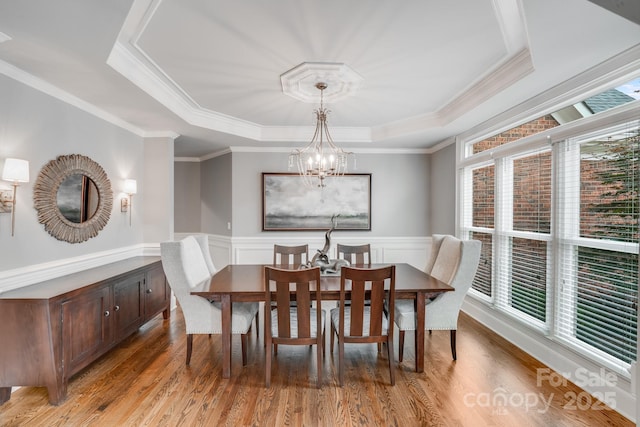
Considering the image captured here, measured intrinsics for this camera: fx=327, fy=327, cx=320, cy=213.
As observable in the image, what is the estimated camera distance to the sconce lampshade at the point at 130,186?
3.88m

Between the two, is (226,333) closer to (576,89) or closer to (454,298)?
(454,298)

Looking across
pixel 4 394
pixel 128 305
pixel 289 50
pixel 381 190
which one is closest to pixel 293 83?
pixel 289 50

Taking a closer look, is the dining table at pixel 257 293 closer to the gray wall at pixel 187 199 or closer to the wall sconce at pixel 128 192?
the wall sconce at pixel 128 192

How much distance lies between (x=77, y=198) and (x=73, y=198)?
0.13 feet

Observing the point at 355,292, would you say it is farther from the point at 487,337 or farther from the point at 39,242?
the point at 39,242

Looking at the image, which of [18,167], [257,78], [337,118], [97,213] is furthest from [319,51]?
[97,213]

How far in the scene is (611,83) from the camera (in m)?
2.37

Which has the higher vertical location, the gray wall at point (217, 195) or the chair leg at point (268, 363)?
the gray wall at point (217, 195)

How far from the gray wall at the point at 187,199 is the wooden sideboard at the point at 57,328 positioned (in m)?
2.93

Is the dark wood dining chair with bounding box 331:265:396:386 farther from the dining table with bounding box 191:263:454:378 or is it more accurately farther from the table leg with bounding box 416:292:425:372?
the table leg with bounding box 416:292:425:372

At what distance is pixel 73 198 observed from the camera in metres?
3.14

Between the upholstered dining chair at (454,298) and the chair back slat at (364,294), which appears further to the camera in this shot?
the upholstered dining chair at (454,298)

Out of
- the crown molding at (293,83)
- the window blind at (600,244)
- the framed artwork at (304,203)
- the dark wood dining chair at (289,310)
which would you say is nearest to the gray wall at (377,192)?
the framed artwork at (304,203)

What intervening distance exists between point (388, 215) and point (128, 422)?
14.2 feet
